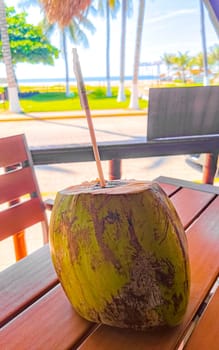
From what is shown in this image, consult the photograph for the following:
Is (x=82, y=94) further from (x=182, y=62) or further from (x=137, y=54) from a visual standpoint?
(x=182, y=62)

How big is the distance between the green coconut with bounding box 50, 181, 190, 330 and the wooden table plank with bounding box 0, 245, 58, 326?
0.17 m

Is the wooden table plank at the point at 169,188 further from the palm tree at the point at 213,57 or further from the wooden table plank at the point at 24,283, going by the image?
the palm tree at the point at 213,57

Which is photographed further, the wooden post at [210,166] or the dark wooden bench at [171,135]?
the wooden post at [210,166]

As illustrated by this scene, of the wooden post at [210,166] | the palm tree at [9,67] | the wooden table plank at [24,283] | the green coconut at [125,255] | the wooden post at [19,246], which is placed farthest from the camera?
the palm tree at [9,67]

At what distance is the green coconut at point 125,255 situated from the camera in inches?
16.3

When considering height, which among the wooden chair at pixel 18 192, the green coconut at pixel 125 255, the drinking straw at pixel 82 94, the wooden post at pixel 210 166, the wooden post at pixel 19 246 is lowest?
the wooden post at pixel 19 246

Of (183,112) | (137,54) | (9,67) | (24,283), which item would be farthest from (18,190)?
(137,54)

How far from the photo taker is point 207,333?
1.55ft

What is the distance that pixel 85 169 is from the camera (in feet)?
10.2

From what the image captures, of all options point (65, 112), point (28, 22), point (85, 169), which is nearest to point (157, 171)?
point (85, 169)

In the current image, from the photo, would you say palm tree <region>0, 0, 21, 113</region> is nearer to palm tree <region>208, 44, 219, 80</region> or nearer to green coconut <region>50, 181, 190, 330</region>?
green coconut <region>50, 181, 190, 330</region>

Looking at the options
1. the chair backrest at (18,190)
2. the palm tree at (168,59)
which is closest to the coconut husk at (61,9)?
the chair backrest at (18,190)

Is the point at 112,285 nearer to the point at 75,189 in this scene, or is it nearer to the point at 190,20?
the point at 75,189

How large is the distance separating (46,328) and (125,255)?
0.21 metres
